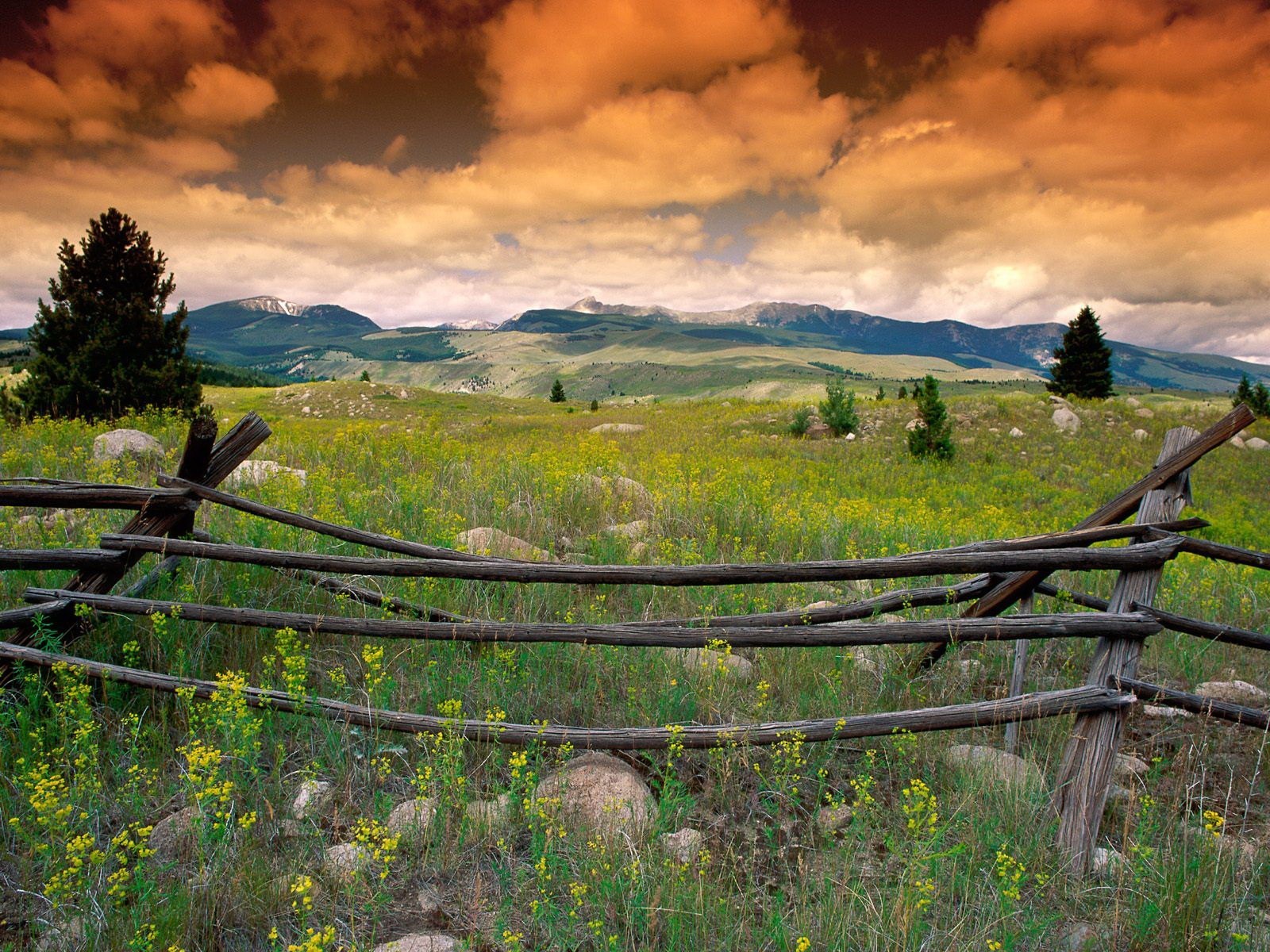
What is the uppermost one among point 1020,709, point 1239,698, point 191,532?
point 191,532

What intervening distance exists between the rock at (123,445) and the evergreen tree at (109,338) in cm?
881

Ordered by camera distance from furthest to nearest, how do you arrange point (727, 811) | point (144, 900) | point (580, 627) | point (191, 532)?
point (191, 532) < point (580, 627) < point (727, 811) < point (144, 900)

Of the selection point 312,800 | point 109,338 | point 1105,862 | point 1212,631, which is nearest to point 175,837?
point 312,800

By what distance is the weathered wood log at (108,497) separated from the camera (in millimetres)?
3922

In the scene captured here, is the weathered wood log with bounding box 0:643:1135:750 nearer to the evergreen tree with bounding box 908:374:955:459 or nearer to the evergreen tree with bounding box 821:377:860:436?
the evergreen tree with bounding box 908:374:955:459

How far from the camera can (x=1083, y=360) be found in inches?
1665

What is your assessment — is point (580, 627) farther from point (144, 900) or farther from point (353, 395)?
point (353, 395)

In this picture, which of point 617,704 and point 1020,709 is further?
point 617,704

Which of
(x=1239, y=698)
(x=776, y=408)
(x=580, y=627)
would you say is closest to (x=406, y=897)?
(x=580, y=627)

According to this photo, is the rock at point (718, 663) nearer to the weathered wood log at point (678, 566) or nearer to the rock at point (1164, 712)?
the weathered wood log at point (678, 566)

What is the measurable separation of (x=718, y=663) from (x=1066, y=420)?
75.1ft

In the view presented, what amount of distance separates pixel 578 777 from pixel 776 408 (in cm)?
2383

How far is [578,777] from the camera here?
10.7 feet

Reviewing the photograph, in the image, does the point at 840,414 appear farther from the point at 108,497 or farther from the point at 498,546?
the point at 108,497
